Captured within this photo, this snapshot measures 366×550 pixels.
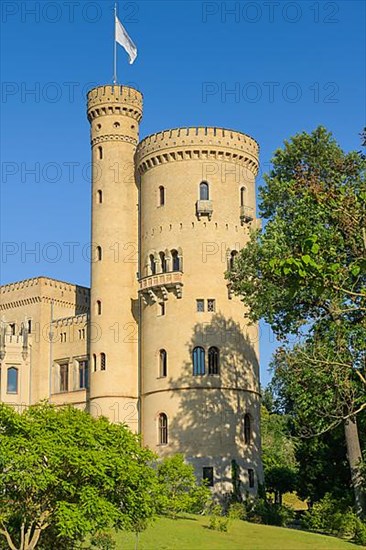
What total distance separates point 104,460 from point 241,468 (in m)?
25.6

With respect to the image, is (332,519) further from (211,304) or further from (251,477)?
(211,304)

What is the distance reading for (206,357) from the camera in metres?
52.4

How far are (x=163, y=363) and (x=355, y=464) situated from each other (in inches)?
715

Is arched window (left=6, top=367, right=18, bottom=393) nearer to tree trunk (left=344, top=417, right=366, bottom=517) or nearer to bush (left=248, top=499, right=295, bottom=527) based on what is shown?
bush (left=248, top=499, right=295, bottom=527)

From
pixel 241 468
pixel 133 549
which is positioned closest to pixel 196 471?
pixel 241 468

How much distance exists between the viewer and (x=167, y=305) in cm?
5384

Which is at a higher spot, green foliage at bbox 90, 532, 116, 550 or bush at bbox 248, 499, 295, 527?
bush at bbox 248, 499, 295, 527

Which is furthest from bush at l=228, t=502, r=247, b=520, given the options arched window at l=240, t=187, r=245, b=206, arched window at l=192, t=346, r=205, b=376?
arched window at l=240, t=187, r=245, b=206

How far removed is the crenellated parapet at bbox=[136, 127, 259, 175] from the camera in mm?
55500

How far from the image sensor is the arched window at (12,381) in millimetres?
63531

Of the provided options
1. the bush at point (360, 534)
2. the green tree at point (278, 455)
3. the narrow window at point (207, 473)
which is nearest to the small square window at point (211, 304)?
the narrow window at point (207, 473)

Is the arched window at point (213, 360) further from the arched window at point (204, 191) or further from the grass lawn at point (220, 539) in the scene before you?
the grass lawn at point (220, 539)

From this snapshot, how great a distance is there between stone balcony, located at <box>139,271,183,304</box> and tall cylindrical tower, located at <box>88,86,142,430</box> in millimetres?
3153

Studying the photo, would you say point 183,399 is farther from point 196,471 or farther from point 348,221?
point 348,221
